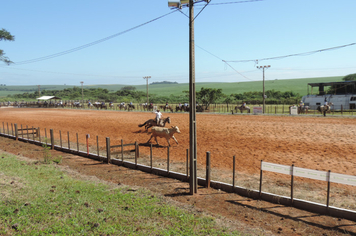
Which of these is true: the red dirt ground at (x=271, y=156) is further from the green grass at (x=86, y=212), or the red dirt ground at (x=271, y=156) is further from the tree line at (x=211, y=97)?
the tree line at (x=211, y=97)

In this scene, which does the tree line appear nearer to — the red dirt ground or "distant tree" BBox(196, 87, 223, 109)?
"distant tree" BBox(196, 87, 223, 109)

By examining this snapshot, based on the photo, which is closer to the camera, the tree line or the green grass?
the green grass

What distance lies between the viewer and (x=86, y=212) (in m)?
6.90

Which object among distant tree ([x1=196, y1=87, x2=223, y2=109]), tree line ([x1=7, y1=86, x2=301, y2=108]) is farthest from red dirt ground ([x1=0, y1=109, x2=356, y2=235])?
distant tree ([x1=196, y1=87, x2=223, y2=109])

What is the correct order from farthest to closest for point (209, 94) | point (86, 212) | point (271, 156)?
point (209, 94) → point (271, 156) → point (86, 212)

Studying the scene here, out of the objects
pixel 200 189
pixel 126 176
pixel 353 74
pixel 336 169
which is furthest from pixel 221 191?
pixel 353 74

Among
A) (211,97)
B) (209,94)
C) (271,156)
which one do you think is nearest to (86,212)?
(271,156)

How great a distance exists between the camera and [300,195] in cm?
818

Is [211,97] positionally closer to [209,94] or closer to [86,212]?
[209,94]

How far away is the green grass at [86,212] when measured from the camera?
19.8 feet

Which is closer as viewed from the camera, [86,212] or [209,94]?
[86,212]

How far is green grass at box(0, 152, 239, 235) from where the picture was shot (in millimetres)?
6047

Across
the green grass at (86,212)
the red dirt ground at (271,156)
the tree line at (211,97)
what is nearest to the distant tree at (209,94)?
the tree line at (211,97)

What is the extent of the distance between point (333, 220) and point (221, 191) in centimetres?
324
